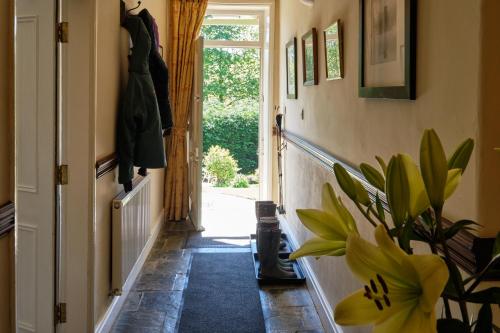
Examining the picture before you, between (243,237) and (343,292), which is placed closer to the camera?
(343,292)

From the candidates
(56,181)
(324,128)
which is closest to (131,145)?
(56,181)

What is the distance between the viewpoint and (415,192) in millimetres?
711

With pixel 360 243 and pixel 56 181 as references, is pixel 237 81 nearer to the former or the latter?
pixel 56 181

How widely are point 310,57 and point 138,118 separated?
1.18 metres

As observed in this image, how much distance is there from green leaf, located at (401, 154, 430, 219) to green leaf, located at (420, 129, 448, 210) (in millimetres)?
16

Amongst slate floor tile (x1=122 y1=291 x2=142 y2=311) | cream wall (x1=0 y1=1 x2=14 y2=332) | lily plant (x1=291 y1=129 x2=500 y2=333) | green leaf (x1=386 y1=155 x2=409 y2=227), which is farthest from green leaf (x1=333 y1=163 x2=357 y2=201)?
slate floor tile (x1=122 y1=291 x2=142 y2=311)

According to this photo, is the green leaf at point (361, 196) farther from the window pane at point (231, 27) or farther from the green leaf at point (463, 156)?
the window pane at point (231, 27)

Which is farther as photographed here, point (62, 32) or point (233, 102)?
point (233, 102)

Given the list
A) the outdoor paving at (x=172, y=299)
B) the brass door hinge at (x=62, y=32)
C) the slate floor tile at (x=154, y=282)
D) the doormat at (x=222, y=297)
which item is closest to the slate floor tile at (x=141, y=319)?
the outdoor paving at (x=172, y=299)

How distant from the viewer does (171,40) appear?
18.2 feet

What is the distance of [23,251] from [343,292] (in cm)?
155

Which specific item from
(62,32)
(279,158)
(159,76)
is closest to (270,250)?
(159,76)

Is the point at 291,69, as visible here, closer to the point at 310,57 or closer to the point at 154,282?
the point at 310,57

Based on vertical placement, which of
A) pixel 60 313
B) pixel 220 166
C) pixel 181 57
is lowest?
pixel 60 313
